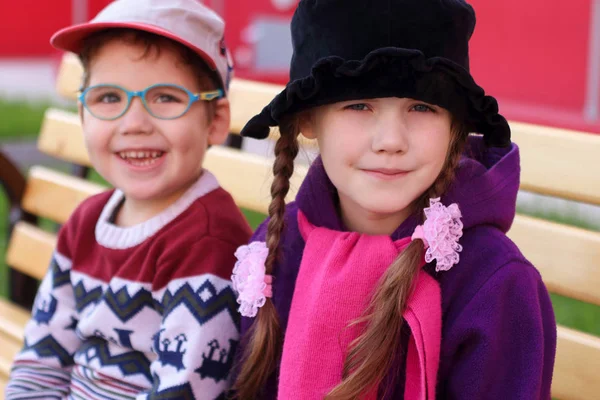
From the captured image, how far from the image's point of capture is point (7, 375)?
2982mm

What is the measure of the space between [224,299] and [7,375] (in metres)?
1.10

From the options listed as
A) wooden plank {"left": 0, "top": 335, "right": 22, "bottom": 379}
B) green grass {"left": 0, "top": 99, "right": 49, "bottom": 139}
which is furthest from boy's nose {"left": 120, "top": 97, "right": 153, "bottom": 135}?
green grass {"left": 0, "top": 99, "right": 49, "bottom": 139}

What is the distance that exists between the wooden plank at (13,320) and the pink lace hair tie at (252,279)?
1.40 meters

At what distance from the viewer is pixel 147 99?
2.34m

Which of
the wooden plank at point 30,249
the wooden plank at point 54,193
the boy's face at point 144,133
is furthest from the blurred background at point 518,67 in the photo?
the boy's face at point 144,133

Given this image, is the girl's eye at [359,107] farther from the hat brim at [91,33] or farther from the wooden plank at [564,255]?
the wooden plank at [564,255]

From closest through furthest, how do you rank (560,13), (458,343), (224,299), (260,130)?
(458,343) → (260,130) → (224,299) → (560,13)

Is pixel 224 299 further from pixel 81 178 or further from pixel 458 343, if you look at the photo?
pixel 81 178

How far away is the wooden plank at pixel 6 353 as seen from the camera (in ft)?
9.85

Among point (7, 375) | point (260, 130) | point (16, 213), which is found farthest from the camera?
point (16, 213)

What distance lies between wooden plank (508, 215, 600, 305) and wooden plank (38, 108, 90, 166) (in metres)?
2.00

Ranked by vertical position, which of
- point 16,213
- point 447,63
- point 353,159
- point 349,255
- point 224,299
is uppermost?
point 447,63

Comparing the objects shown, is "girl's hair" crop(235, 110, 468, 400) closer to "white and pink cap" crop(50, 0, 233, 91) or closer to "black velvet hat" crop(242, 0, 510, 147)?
"black velvet hat" crop(242, 0, 510, 147)

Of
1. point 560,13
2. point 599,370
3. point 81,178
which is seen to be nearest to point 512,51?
point 560,13
